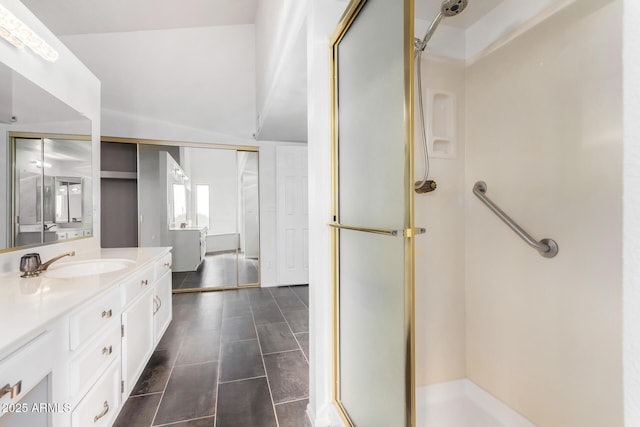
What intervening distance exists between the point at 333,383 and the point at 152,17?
157 inches

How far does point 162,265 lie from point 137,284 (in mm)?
663

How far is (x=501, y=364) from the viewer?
64.2 inches

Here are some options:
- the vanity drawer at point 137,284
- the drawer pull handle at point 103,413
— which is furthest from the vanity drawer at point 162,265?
the drawer pull handle at point 103,413

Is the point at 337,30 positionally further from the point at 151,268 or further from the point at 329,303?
the point at 151,268

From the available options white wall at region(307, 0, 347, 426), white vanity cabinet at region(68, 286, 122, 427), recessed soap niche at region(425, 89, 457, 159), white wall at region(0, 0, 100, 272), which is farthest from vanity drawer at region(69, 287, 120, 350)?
recessed soap niche at region(425, 89, 457, 159)

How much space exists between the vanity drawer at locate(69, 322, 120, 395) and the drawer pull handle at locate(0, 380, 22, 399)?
11.4 inches

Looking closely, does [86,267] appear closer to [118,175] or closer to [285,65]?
[285,65]

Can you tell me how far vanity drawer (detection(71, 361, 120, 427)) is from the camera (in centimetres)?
112

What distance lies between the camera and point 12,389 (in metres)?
0.76

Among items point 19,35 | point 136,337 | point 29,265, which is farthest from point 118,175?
point 136,337

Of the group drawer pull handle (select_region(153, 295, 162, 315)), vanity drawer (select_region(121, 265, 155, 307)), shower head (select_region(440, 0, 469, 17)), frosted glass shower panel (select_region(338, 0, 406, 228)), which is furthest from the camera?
drawer pull handle (select_region(153, 295, 162, 315))

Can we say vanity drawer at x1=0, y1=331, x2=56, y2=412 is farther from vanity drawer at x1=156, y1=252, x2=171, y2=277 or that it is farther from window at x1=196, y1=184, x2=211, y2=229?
window at x1=196, y1=184, x2=211, y2=229

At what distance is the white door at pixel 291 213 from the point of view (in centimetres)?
420

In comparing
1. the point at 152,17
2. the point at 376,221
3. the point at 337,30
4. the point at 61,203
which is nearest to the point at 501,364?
the point at 376,221
